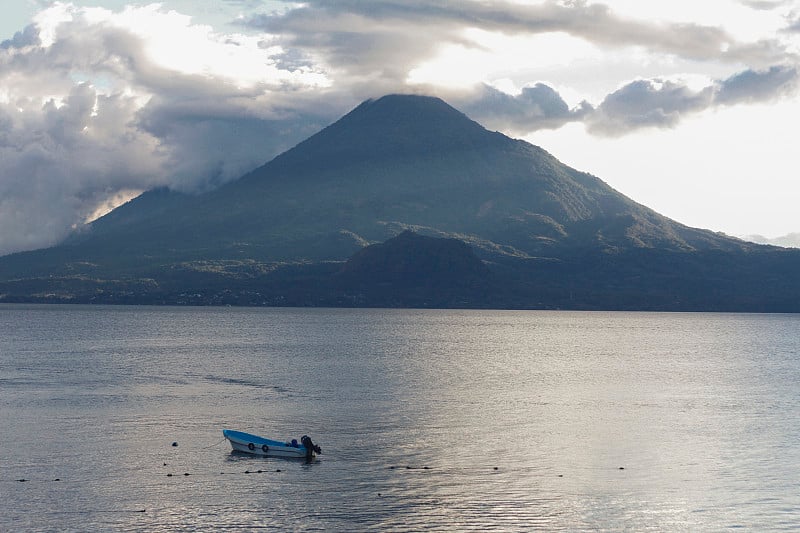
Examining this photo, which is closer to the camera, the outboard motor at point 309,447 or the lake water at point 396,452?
the lake water at point 396,452

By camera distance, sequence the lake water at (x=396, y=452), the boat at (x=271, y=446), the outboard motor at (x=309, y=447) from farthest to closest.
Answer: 1. the boat at (x=271, y=446)
2. the outboard motor at (x=309, y=447)
3. the lake water at (x=396, y=452)

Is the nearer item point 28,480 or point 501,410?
point 28,480

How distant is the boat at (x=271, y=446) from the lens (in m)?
77.3

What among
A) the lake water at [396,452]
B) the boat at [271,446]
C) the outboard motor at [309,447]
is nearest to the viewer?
the lake water at [396,452]

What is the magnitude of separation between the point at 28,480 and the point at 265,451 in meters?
18.5

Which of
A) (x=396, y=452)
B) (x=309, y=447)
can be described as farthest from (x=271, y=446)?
(x=396, y=452)

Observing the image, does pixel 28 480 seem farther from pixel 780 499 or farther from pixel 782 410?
pixel 782 410

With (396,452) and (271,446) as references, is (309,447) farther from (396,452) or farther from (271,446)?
(396,452)

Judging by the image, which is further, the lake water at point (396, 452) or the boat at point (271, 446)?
the boat at point (271, 446)

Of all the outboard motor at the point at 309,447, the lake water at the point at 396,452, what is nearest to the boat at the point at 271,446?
the outboard motor at the point at 309,447

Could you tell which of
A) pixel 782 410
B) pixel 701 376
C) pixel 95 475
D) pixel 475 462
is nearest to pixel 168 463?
pixel 95 475

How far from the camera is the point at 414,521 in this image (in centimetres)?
5938

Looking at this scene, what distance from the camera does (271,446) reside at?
80.1 metres

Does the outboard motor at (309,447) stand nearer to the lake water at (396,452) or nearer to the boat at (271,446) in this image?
the boat at (271,446)
